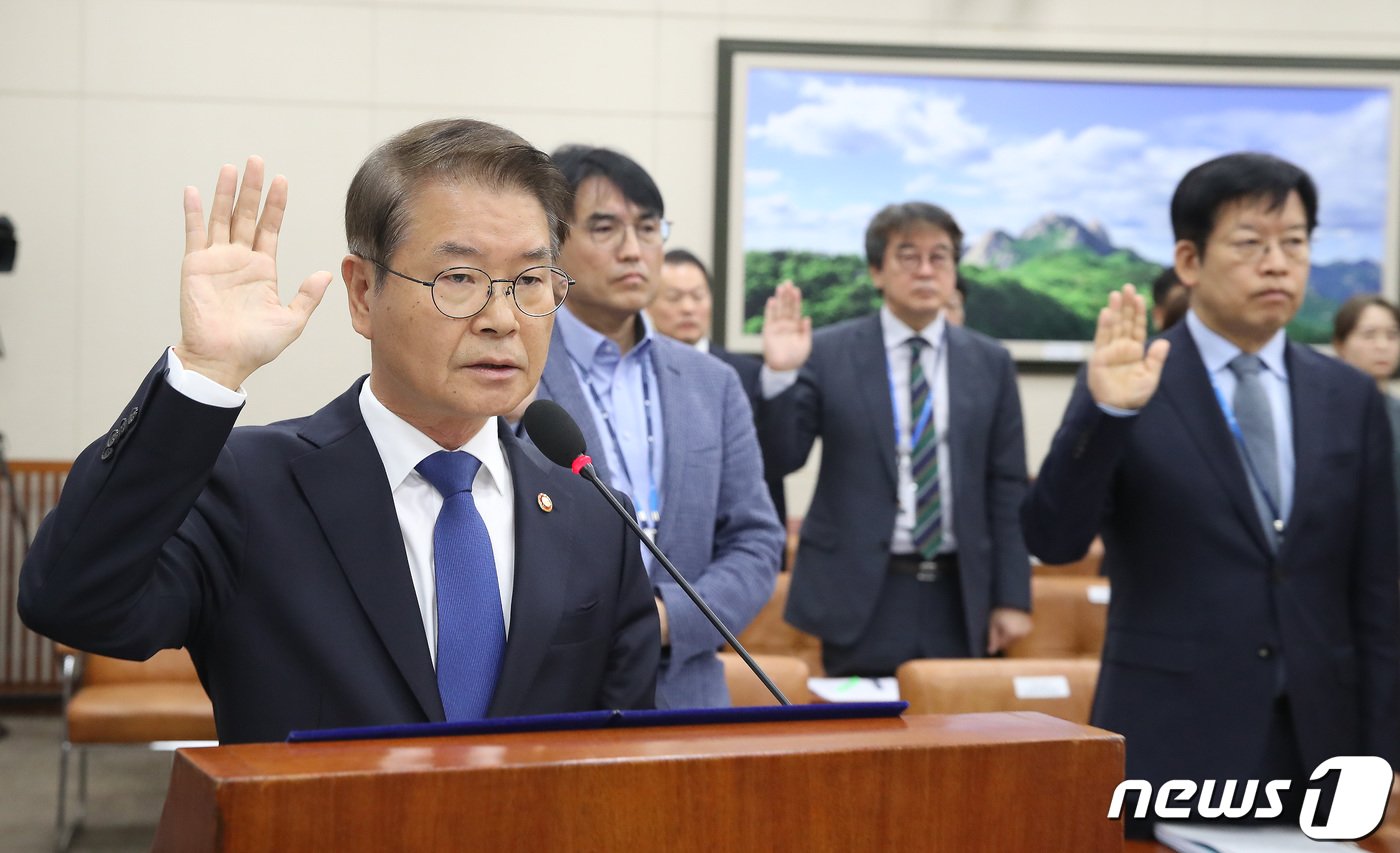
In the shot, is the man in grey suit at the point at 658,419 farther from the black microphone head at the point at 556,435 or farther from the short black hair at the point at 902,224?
the short black hair at the point at 902,224

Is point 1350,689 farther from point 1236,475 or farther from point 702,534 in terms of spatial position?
point 702,534

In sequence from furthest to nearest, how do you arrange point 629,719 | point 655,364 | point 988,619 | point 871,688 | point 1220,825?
point 988,619
point 871,688
point 655,364
point 1220,825
point 629,719

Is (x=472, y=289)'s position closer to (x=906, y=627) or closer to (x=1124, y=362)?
(x=1124, y=362)

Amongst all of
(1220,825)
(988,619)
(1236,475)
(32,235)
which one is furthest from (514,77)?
(1220,825)

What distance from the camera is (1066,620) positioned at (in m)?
3.94

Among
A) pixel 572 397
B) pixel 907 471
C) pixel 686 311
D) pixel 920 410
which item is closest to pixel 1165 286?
pixel 920 410

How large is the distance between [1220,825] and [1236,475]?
0.66 metres

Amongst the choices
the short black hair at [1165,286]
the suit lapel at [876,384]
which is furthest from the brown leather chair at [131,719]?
the short black hair at [1165,286]

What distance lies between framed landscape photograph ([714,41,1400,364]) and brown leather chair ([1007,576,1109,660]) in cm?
255

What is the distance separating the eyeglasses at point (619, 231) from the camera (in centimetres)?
251

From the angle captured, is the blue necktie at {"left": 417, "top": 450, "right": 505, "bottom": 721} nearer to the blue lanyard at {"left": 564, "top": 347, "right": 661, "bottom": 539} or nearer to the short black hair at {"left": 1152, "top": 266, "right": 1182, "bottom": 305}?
the blue lanyard at {"left": 564, "top": 347, "right": 661, "bottom": 539}

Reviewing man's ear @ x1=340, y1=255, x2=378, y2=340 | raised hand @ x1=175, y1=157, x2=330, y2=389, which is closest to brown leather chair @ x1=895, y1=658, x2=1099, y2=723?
man's ear @ x1=340, y1=255, x2=378, y2=340

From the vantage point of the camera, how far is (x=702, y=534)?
7.95 feet

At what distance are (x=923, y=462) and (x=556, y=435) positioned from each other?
2.29 metres
